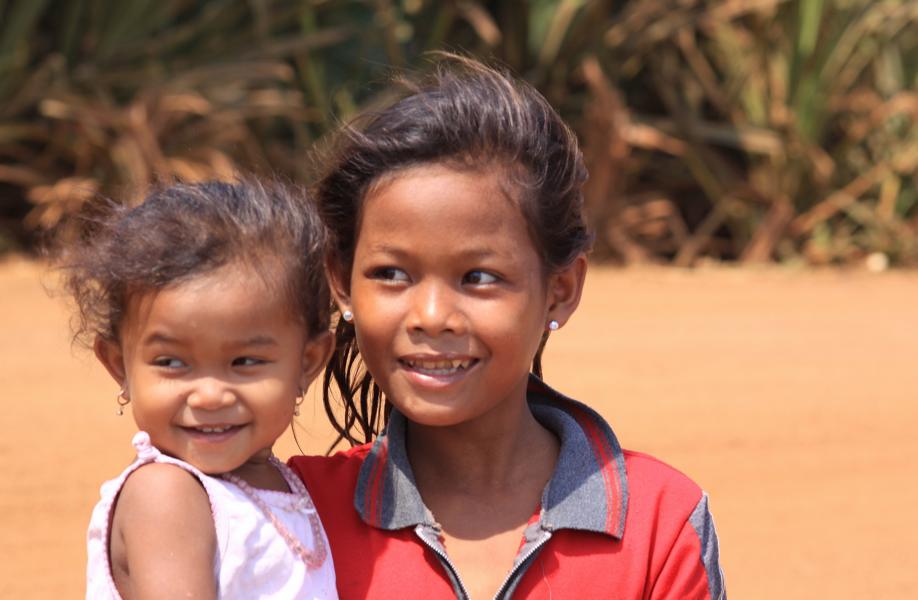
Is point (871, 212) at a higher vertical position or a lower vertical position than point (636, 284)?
higher

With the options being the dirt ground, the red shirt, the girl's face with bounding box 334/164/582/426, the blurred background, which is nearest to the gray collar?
the red shirt

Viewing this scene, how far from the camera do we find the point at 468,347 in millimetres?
2287

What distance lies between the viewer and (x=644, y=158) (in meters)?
10.1

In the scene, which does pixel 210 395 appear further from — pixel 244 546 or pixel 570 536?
pixel 570 536

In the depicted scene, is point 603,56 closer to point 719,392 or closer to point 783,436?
point 719,392

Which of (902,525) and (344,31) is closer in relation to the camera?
(902,525)

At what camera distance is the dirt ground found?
4383 millimetres

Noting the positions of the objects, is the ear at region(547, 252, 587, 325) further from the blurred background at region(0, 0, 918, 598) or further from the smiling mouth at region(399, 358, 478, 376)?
the blurred background at region(0, 0, 918, 598)

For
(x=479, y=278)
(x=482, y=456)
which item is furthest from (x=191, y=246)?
(x=482, y=456)

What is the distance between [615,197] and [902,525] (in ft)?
16.7

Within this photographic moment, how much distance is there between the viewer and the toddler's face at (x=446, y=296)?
2283mm

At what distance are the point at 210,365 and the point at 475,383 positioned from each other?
397mm

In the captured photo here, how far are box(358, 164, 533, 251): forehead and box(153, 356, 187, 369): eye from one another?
1.19 ft

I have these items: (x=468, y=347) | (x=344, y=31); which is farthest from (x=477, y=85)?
(x=344, y=31)
